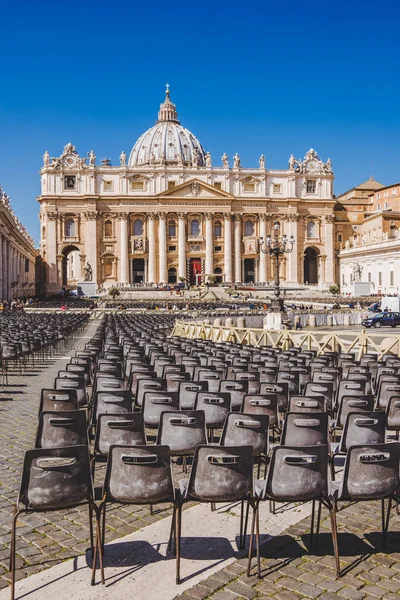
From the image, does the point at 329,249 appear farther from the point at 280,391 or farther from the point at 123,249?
the point at 280,391

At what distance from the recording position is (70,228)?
10400 centimetres

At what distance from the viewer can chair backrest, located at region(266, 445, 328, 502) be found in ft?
17.2

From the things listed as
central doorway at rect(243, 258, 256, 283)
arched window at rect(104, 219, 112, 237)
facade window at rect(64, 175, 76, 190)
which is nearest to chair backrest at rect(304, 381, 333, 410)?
central doorway at rect(243, 258, 256, 283)

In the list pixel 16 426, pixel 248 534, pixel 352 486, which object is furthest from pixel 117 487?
pixel 16 426

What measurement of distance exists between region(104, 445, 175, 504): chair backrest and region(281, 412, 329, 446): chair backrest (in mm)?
1908

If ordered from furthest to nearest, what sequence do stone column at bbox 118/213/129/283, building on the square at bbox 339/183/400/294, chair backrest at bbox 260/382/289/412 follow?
stone column at bbox 118/213/129/283 < building on the square at bbox 339/183/400/294 < chair backrest at bbox 260/382/289/412

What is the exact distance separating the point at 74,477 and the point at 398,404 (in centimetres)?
492

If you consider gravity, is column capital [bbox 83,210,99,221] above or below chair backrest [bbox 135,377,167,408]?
above

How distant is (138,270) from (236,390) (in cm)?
9755

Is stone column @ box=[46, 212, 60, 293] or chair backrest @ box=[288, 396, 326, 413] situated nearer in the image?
chair backrest @ box=[288, 396, 326, 413]

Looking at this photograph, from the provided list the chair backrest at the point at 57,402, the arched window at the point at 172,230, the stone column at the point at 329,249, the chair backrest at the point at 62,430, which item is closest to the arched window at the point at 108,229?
the arched window at the point at 172,230

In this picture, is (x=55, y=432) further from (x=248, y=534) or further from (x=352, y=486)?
(x=352, y=486)

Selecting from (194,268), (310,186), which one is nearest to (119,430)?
(194,268)

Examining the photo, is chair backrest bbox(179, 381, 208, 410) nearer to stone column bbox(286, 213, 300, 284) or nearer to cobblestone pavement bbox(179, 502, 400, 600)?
cobblestone pavement bbox(179, 502, 400, 600)
